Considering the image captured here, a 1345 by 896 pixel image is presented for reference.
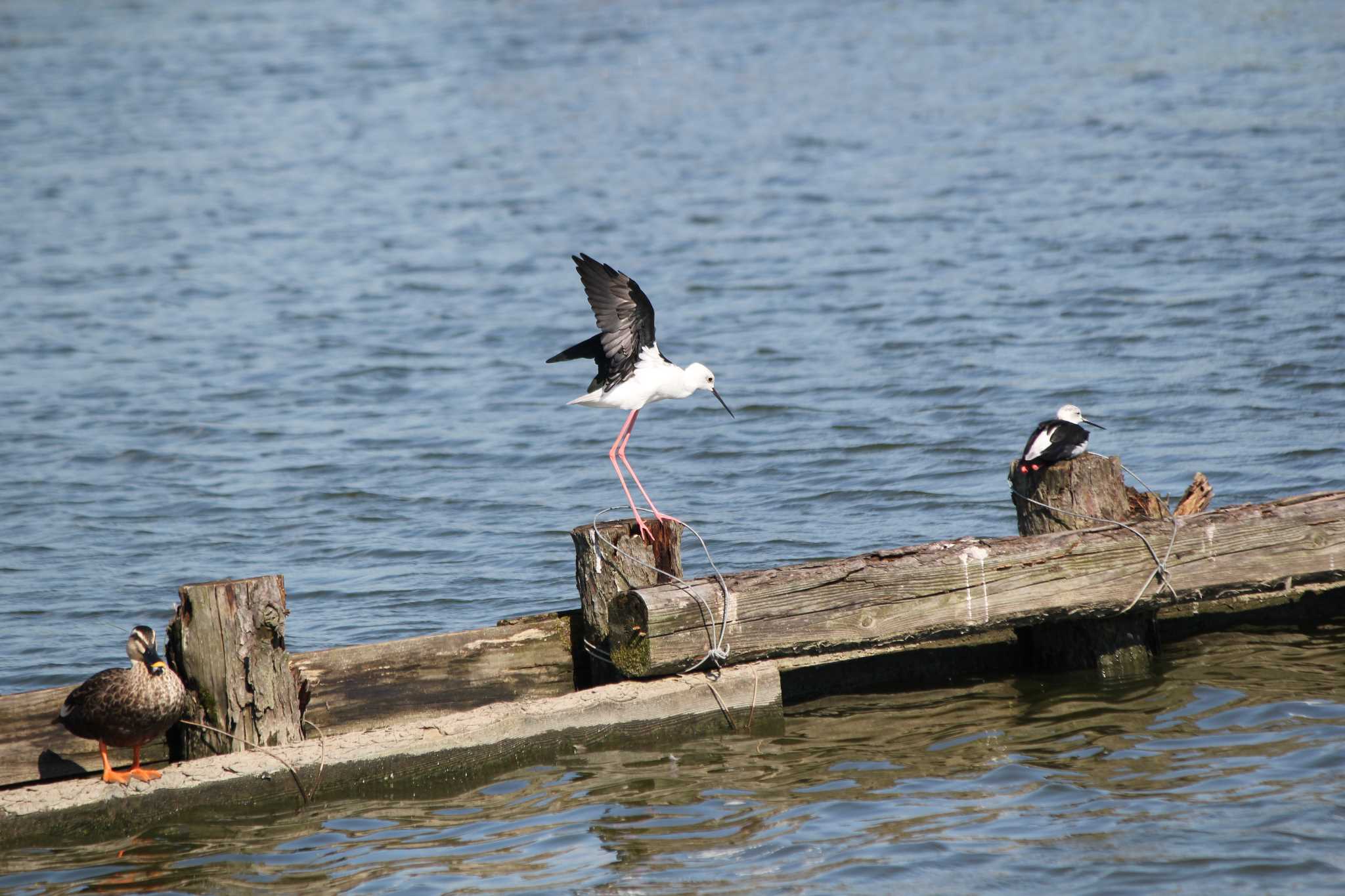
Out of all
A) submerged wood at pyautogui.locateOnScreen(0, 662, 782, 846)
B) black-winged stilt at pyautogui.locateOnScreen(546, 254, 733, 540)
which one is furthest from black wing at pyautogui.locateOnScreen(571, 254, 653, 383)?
submerged wood at pyautogui.locateOnScreen(0, 662, 782, 846)

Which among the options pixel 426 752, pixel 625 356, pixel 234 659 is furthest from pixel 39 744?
pixel 625 356

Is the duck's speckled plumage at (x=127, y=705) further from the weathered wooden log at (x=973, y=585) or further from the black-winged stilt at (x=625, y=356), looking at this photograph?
the black-winged stilt at (x=625, y=356)

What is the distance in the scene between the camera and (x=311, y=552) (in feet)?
A: 33.6

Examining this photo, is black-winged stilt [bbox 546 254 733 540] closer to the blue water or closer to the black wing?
the black wing

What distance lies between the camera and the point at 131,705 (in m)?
5.98

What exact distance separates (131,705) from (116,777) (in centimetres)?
40

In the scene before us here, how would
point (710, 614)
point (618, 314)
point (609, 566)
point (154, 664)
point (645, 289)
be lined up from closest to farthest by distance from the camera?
point (154, 664) < point (710, 614) < point (609, 566) < point (618, 314) < point (645, 289)

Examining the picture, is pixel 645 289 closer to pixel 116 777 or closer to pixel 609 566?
pixel 609 566

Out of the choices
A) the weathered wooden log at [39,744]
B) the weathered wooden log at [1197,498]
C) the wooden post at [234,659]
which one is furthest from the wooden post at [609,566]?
the weathered wooden log at [1197,498]

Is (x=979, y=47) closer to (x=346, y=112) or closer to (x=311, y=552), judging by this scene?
(x=346, y=112)

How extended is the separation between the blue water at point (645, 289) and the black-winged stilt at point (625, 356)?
75.3 inches

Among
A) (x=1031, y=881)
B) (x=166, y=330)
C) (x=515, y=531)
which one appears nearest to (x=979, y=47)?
(x=166, y=330)

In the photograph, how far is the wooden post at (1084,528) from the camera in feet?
23.8

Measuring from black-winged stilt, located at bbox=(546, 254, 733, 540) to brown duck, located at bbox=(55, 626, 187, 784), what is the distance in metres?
2.23
